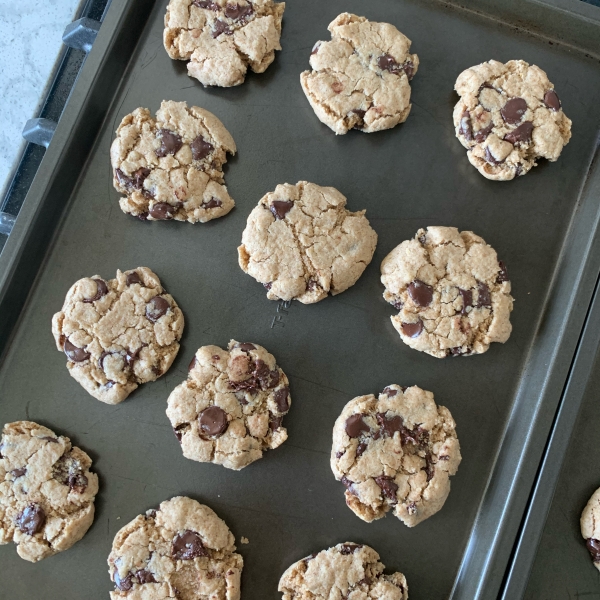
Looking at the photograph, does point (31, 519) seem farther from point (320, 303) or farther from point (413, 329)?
point (413, 329)

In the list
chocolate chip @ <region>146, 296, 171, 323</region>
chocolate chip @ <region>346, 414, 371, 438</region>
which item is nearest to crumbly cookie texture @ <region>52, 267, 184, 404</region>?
chocolate chip @ <region>146, 296, 171, 323</region>

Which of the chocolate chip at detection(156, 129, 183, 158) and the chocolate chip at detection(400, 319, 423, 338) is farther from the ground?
the chocolate chip at detection(156, 129, 183, 158)

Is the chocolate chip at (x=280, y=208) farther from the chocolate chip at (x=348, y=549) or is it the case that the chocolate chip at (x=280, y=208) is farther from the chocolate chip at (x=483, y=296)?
the chocolate chip at (x=348, y=549)

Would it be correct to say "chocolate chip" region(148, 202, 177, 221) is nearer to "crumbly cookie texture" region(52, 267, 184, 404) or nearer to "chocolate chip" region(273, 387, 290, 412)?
"crumbly cookie texture" region(52, 267, 184, 404)

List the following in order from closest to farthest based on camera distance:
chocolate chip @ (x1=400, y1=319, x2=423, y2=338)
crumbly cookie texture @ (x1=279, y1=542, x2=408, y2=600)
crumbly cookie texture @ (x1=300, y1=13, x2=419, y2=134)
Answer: crumbly cookie texture @ (x1=279, y1=542, x2=408, y2=600) < chocolate chip @ (x1=400, y1=319, x2=423, y2=338) < crumbly cookie texture @ (x1=300, y1=13, x2=419, y2=134)

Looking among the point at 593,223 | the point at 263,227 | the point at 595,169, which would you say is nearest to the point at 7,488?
the point at 263,227
